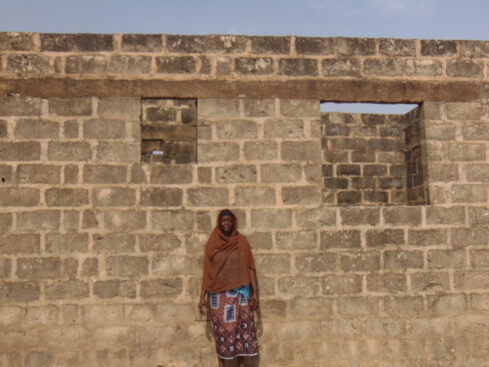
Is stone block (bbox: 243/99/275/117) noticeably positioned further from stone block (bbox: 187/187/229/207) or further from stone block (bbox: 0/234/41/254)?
stone block (bbox: 0/234/41/254)

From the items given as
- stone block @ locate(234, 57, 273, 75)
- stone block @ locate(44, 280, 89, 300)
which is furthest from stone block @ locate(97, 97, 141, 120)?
stone block @ locate(44, 280, 89, 300)

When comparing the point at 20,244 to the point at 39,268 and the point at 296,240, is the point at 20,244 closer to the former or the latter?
the point at 39,268

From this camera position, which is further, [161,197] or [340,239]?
[340,239]

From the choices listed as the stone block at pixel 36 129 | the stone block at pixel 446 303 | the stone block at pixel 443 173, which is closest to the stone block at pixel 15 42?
the stone block at pixel 36 129

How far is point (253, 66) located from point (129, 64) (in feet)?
4.05

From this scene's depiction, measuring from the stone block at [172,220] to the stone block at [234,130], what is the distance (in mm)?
853

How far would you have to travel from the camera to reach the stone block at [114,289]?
5.13 metres

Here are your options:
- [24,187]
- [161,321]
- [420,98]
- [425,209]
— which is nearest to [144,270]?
[161,321]

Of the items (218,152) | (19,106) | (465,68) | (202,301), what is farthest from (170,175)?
(465,68)

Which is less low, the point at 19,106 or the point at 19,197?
the point at 19,106

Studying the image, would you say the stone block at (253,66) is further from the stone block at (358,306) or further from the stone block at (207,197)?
the stone block at (358,306)

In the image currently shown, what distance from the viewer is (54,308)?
5.10 meters

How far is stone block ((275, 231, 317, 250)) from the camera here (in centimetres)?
532

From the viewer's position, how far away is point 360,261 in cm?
541
